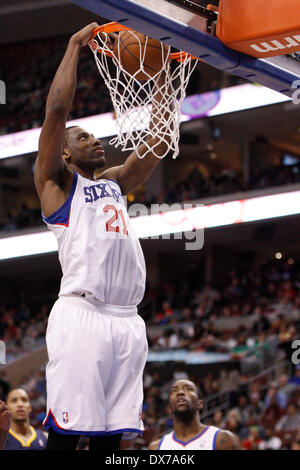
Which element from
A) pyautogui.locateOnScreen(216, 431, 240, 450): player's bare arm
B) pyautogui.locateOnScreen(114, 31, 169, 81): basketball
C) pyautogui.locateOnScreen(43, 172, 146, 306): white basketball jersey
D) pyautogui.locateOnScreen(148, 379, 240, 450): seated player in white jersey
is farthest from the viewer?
pyautogui.locateOnScreen(148, 379, 240, 450): seated player in white jersey

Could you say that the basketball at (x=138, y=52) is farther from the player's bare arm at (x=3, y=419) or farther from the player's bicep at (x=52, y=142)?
the player's bare arm at (x=3, y=419)

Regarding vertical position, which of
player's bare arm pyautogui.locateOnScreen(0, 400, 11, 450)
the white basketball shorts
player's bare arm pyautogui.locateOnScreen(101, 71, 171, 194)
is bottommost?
player's bare arm pyautogui.locateOnScreen(0, 400, 11, 450)

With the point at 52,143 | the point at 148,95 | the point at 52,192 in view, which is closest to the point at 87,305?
the point at 52,192

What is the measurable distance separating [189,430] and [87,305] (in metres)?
2.68

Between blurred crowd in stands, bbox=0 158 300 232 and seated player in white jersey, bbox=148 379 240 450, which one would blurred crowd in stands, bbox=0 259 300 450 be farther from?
seated player in white jersey, bbox=148 379 240 450

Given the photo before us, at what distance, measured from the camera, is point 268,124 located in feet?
59.6

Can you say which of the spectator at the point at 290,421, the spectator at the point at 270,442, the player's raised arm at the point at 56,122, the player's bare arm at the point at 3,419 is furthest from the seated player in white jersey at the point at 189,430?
the spectator at the point at 290,421

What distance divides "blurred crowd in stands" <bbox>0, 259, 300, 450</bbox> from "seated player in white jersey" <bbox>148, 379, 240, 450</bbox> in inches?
117

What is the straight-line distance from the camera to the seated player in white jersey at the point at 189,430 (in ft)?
17.8

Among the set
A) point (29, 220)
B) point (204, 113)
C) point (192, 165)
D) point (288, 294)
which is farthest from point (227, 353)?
point (192, 165)

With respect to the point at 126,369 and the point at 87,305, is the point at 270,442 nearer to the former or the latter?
the point at 126,369

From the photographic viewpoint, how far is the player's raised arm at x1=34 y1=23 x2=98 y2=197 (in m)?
3.21

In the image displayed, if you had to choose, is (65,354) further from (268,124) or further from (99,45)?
(268,124)

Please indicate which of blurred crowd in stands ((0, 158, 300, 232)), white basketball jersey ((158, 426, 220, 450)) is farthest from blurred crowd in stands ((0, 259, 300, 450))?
white basketball jersey ((158, 426, 220, 450))
